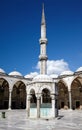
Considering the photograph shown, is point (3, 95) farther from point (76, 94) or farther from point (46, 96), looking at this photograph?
point (46, 96)

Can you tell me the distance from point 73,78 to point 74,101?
16.9ft

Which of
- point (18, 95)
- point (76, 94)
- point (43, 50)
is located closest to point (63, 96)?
point (76, 94)

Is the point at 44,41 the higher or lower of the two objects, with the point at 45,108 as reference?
higher

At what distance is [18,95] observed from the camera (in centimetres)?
4019

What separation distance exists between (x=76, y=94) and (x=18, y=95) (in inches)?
482

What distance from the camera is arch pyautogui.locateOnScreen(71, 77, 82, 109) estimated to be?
35544 mm

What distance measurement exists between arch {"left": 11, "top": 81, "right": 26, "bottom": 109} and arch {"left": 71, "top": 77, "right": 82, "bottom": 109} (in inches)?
410

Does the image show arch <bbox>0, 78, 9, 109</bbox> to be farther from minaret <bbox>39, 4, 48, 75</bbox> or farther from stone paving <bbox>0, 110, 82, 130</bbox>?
stone paving <bbox>0, 110, 82, 130</bbox>

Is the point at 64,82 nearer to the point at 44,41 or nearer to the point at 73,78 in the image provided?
the point at 73,78

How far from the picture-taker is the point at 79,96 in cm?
3572

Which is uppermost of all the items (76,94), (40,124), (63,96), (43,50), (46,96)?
(43,50)

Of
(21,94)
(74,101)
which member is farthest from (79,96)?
(21,94)

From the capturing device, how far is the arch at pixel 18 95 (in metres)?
39.5

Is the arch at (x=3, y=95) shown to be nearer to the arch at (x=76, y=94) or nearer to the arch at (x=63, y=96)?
the arch at (x=63, y=96)
